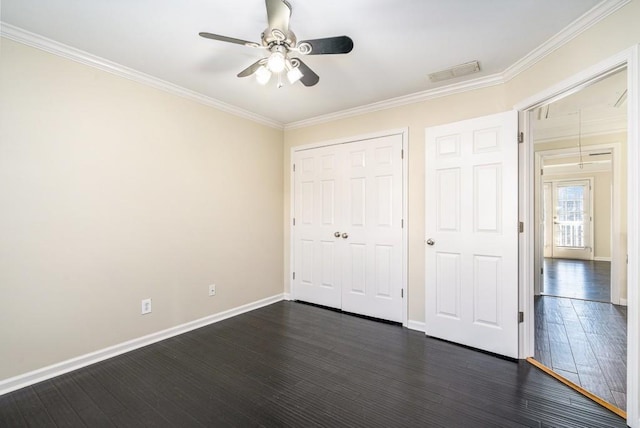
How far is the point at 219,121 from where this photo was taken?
3.35m

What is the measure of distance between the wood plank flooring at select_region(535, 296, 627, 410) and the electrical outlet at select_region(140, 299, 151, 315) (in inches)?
139

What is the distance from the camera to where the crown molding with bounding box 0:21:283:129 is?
2.00 metres

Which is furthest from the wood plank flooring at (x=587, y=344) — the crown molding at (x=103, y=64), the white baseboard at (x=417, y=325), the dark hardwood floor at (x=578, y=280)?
the crown molding at (x=103, y=64)

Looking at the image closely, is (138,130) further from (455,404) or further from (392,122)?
(455,404)

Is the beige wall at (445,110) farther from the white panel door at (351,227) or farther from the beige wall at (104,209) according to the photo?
the beige wall at (104,209)

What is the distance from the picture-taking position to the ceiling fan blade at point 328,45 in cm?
167

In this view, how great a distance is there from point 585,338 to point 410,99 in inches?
117

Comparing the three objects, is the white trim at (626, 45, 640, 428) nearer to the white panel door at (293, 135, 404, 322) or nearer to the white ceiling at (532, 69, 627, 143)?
the white ceiling at (532, 69, 627, 143)

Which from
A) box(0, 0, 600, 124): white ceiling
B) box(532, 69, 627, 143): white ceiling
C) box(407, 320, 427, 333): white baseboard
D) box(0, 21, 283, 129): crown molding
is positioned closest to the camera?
box(0, 0, 600, 124): white ceiling

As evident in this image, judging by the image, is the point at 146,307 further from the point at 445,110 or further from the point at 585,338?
the point at 585,338

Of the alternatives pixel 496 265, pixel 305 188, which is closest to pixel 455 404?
pixel 496 265

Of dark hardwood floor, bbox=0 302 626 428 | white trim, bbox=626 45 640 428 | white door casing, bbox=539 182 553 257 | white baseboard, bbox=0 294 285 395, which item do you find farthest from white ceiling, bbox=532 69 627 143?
white door casing, bbox=539 182 553 257

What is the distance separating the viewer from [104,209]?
244 centimetres

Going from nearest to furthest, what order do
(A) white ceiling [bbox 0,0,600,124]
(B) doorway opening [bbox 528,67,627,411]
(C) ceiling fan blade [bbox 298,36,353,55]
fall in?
(C) ceiling fan blade [bbox 298,36,353,55], (A) white ceiling [bbox 0,0,600,124], (B) doorway opening [bbox 528,67,627,411]
